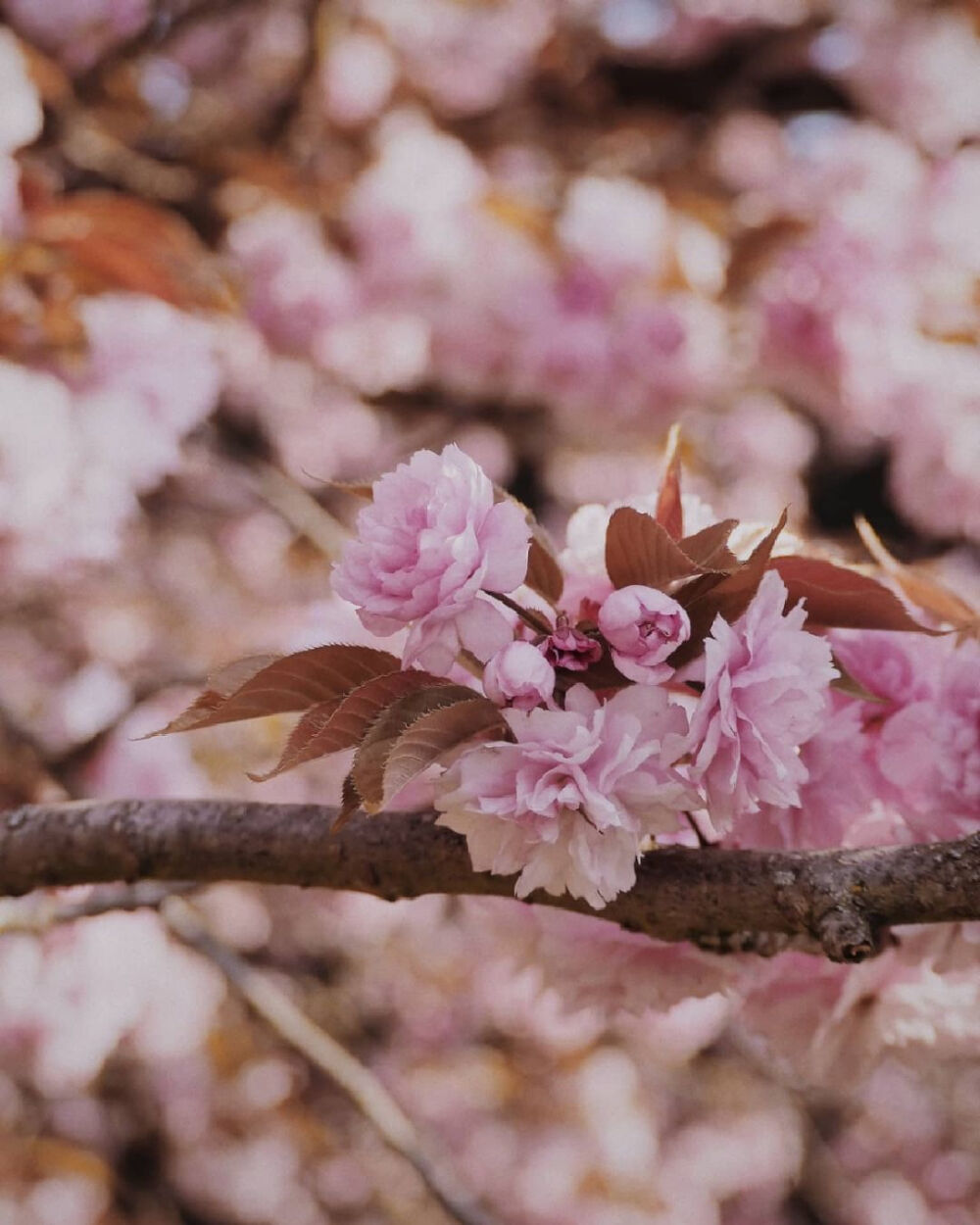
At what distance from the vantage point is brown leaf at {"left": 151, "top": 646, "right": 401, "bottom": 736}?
2.05 ft

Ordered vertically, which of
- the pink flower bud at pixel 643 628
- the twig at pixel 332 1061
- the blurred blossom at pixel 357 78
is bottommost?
the twig at pixel 332 1061

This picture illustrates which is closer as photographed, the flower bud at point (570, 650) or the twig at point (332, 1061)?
the flower bud at point (570, 650)

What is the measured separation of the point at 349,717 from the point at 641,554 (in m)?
0.19

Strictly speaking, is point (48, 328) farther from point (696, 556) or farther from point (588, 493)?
point (588, 493)

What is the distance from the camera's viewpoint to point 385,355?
2.65 meters

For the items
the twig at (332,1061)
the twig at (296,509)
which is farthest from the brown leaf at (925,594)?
the twig at (296,509)

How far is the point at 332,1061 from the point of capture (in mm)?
1439

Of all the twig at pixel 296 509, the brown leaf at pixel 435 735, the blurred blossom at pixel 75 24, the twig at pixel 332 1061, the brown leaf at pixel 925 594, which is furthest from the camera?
the blurred blossom at pixel 75 24

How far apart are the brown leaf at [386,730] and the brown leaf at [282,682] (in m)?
0.04

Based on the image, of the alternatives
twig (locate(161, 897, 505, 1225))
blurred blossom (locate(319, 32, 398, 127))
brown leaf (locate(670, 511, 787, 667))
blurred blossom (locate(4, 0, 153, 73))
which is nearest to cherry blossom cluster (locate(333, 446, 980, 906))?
brown leaf (locate(670, 511, 787, 667))

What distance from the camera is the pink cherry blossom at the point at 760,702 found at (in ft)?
1.92

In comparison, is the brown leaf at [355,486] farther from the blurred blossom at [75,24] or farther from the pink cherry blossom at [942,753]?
the blurred blossom at [75,24]

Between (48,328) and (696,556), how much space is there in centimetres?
119

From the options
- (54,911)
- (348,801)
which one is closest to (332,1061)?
(54,911)
